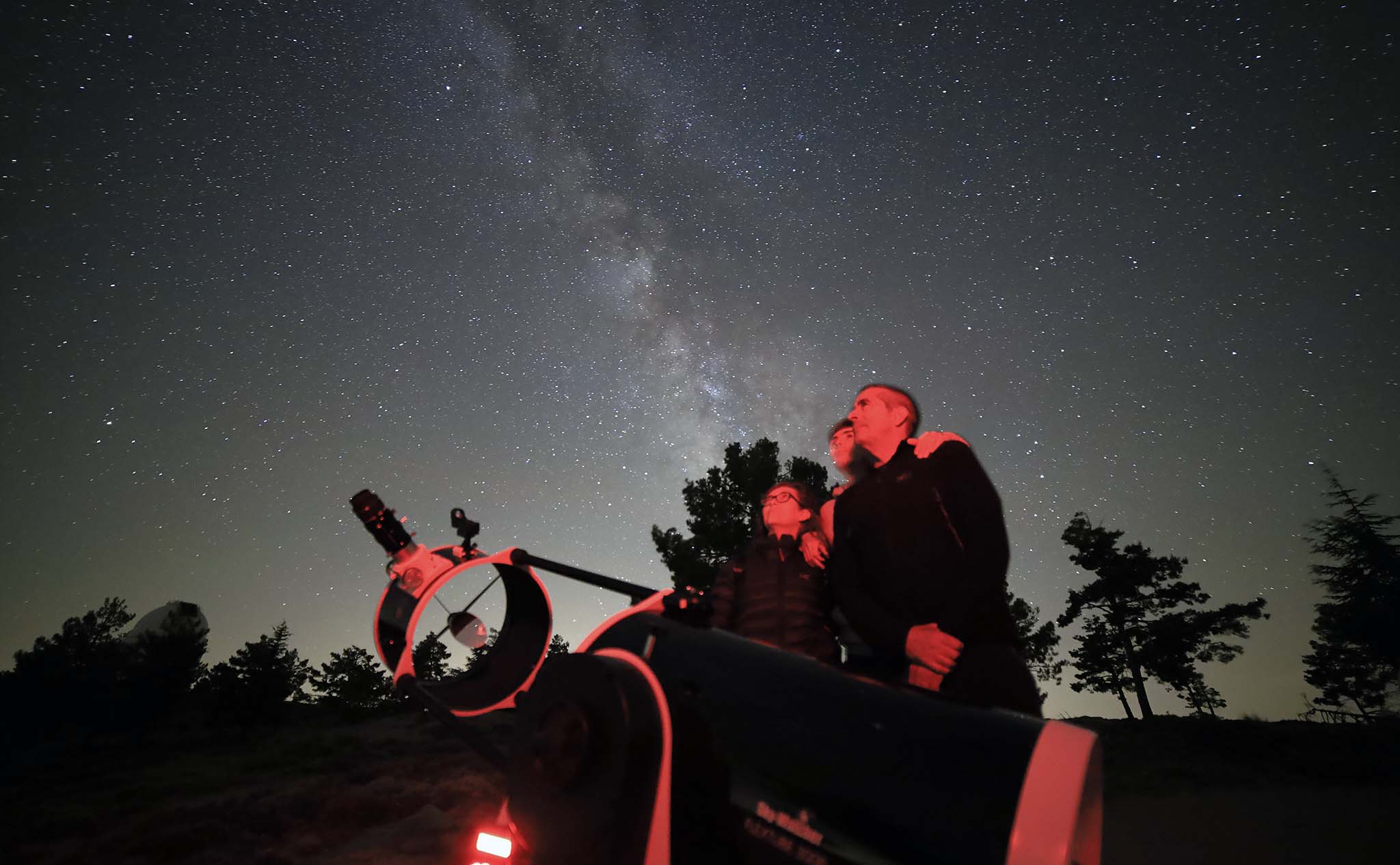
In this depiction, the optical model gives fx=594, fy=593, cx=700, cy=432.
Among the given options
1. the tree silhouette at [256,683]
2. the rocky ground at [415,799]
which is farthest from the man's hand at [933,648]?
the tree silhouette at [256,683]

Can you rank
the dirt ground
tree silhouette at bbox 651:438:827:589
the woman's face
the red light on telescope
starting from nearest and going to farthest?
the red light on telescope
the woman's face
the dirt ground
tree silhouette at bbox 651:438:827:589

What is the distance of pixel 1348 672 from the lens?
37.8 metres

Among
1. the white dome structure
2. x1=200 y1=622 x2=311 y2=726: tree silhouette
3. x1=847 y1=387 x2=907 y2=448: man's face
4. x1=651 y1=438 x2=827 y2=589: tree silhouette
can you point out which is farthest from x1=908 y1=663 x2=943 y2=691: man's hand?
the white dome structure

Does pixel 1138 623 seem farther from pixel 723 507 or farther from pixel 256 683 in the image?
pixel 256 683

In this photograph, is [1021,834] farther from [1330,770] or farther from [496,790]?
[1330,770]

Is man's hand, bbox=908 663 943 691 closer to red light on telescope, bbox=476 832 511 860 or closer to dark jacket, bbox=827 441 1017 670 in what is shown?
dark jacket, bbox=827 441 1017 670

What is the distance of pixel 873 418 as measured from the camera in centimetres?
299

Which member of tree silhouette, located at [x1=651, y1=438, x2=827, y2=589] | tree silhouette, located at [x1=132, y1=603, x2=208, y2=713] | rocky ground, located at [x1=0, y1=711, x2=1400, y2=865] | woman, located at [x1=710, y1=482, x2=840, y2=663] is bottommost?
rocky ground, located at [x1=0, y1=711, x2=1400, y2=865]

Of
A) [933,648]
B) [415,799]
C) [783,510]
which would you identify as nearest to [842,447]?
[783,510]

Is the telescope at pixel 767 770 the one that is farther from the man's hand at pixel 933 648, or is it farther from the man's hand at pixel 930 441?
the man's hand at pixel 930 441

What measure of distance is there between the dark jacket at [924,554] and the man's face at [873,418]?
17cm

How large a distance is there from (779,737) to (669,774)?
25cm

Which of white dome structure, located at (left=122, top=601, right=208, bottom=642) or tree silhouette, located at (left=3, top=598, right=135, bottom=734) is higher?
white dome structure, located at (left=122, top=601, right=208, bottom=642)

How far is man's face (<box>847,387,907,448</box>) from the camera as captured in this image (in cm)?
297
